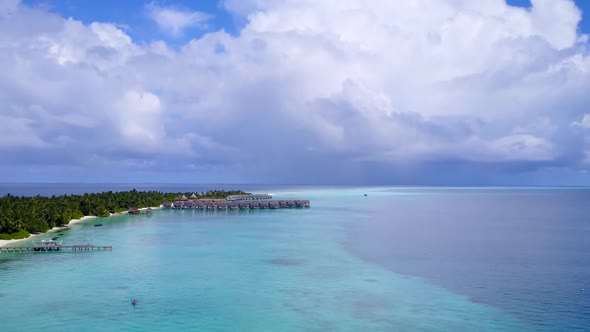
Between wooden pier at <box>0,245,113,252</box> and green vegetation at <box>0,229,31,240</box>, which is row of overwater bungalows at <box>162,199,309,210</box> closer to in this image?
green vegetation at <box>0,229,31,240</box>

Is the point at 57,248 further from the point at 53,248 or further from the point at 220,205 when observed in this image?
the point at 220,205

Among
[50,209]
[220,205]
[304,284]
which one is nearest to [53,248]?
[50,209]

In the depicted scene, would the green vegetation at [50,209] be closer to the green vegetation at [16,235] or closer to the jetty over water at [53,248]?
the green vegetation at [16,235]

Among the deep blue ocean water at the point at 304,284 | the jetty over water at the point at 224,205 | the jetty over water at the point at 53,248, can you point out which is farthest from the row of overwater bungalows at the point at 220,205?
the jetty over water at the point at 53,248

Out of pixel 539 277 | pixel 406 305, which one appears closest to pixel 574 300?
pixel 539 277

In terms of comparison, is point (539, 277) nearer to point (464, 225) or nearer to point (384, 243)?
point (384, 243)

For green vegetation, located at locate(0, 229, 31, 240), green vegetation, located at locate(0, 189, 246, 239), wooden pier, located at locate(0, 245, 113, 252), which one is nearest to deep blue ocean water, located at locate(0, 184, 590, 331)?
wooden pier, located at locate(0, 245, 113, 252)

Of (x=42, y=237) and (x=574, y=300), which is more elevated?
(x=42, y=237)
